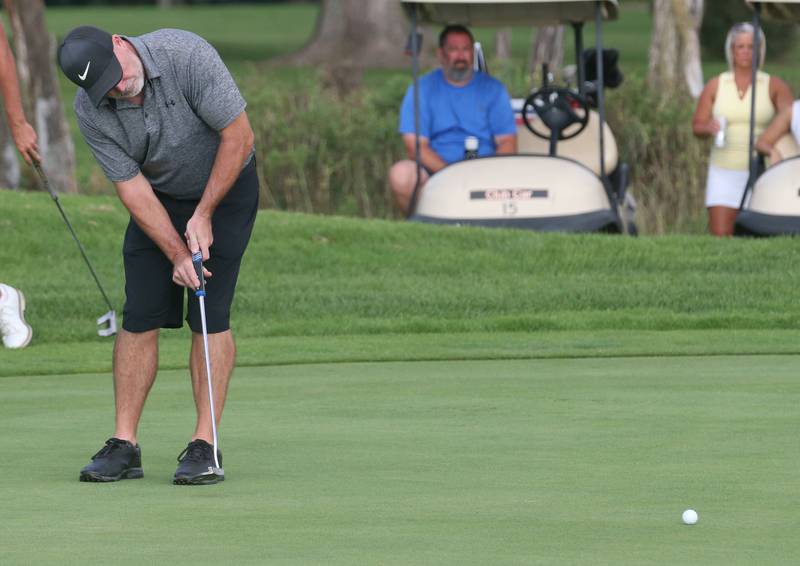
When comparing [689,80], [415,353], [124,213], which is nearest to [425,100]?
[124,213]

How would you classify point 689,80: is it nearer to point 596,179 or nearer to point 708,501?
point 596,179

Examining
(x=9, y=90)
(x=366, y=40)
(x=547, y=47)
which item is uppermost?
(x=366, y=40)

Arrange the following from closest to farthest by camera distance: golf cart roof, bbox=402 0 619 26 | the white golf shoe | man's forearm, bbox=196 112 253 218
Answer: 1. man's forearm, bbox=196 112 253 218
2. the white golf shoe
3. golf cart roof, bbox=402 0 619 26

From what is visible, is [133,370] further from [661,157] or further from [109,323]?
[661,157]

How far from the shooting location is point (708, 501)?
4.80 m

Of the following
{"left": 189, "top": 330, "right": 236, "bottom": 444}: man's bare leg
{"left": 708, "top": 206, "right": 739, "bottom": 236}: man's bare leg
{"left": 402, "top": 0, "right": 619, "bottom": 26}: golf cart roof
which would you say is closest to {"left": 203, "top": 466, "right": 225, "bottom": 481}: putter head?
{"left": 189, "top": 330, "right": 236, "bottom": 444}: man's bare leg

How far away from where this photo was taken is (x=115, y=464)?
5.42 metres

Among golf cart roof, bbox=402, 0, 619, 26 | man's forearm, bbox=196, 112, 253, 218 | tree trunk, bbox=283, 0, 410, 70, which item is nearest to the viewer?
man's forearm, bbox=196, 112, 253, 218

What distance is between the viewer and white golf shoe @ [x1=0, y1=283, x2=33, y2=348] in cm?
947

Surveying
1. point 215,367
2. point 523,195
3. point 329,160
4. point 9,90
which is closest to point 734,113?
point 523,195

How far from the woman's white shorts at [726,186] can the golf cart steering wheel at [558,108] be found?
1027 mm

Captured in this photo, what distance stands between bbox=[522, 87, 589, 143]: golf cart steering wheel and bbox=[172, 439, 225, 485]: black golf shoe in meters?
8.26

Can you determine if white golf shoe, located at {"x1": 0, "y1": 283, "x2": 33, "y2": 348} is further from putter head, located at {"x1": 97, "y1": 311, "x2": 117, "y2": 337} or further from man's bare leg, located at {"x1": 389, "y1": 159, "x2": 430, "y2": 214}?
man's bare leg, located at {"x1": 389, "y1": 159, "x2": 430, "y2": 214}

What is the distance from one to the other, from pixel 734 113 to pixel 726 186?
0.50 meters
